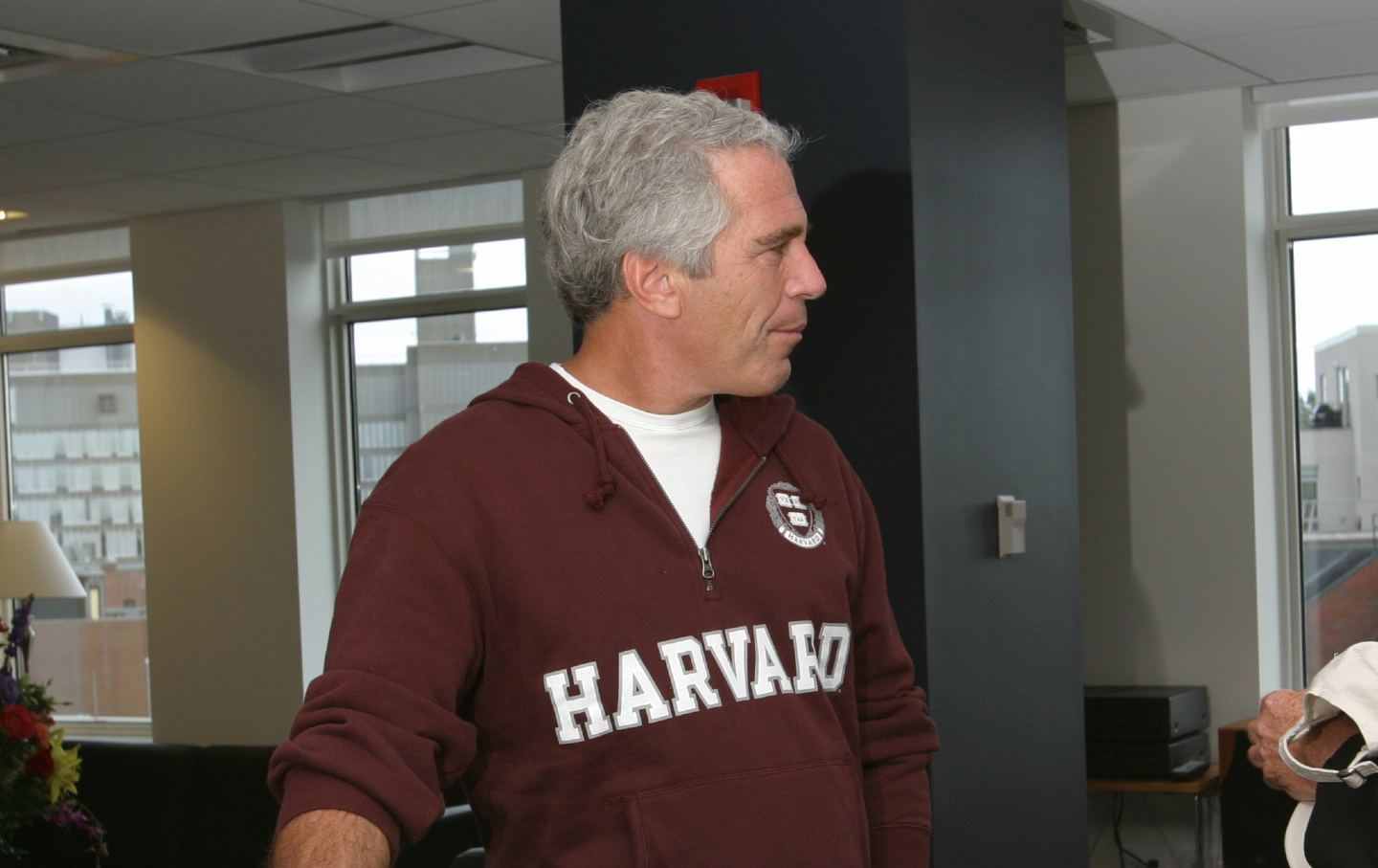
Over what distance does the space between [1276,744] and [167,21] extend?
3.54 metres

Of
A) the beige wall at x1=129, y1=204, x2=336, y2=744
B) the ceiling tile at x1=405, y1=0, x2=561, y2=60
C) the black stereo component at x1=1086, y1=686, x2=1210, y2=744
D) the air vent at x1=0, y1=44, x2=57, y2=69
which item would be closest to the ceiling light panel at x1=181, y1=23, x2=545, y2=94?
the ceiling tile at x1=405, y1=0, x2=561, y2=60

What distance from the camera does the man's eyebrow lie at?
168 cm

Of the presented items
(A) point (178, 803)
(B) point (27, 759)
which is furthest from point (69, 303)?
(B) point (27, 759)

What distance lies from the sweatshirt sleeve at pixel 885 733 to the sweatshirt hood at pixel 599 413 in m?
0.15

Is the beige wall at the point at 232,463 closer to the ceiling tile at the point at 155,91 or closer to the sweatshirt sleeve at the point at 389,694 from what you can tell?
the ceiling tile at the point at 155,91

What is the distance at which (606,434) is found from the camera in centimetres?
164

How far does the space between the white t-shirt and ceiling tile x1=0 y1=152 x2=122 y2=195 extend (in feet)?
15.6

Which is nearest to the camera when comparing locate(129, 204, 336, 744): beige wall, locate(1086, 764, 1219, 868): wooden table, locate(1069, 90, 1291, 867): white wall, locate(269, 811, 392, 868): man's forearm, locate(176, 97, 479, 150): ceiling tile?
locate(269, 811, 392, 868): man's forearm

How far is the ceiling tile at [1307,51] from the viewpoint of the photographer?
15.3ft

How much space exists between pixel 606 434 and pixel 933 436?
1292 millimetres

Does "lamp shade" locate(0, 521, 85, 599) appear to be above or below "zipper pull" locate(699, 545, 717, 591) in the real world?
below

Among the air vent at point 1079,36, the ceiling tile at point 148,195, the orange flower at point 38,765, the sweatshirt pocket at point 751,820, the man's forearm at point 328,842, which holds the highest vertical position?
the air vent at point 1079,36

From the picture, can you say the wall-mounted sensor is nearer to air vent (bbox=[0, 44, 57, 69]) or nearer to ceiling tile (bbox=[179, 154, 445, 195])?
air vent (bbox=[0, 44, 57, 69])

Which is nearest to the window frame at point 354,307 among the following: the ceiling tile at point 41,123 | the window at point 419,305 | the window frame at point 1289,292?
the window at point 419,305
